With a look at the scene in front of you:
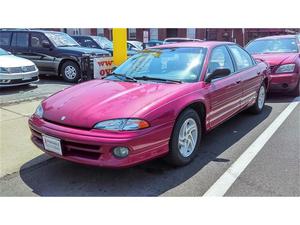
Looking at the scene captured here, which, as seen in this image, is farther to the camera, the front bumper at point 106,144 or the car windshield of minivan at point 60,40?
the car windshield of minivan at point 60,40

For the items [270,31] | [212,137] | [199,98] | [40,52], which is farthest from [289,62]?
[270,31]

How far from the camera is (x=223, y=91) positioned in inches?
Result: 176

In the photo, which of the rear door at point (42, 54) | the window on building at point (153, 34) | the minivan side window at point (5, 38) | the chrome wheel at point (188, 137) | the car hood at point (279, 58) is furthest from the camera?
the window on building at point (153, 34)

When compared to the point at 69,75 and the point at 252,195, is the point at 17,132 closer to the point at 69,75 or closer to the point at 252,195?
the point at 252,195

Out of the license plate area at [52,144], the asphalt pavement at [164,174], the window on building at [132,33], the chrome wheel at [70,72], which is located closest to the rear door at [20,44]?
the chrome wheel at [70,72]

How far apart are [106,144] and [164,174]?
0.88 meters

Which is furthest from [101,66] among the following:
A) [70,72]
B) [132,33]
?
[132,33]

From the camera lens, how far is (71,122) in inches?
128

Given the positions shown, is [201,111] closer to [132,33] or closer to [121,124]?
[121,124]

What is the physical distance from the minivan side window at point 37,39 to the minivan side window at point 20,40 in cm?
23

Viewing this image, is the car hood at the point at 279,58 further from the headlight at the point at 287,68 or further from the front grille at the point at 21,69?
the front grille at the point at 21,69

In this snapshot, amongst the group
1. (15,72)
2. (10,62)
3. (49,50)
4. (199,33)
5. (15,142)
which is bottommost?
(15,142)

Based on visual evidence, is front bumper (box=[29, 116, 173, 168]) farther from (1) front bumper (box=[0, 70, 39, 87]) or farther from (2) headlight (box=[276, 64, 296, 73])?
(1) front bumper (box=[0, 70, 39, 87])

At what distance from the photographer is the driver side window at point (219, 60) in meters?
4.41
